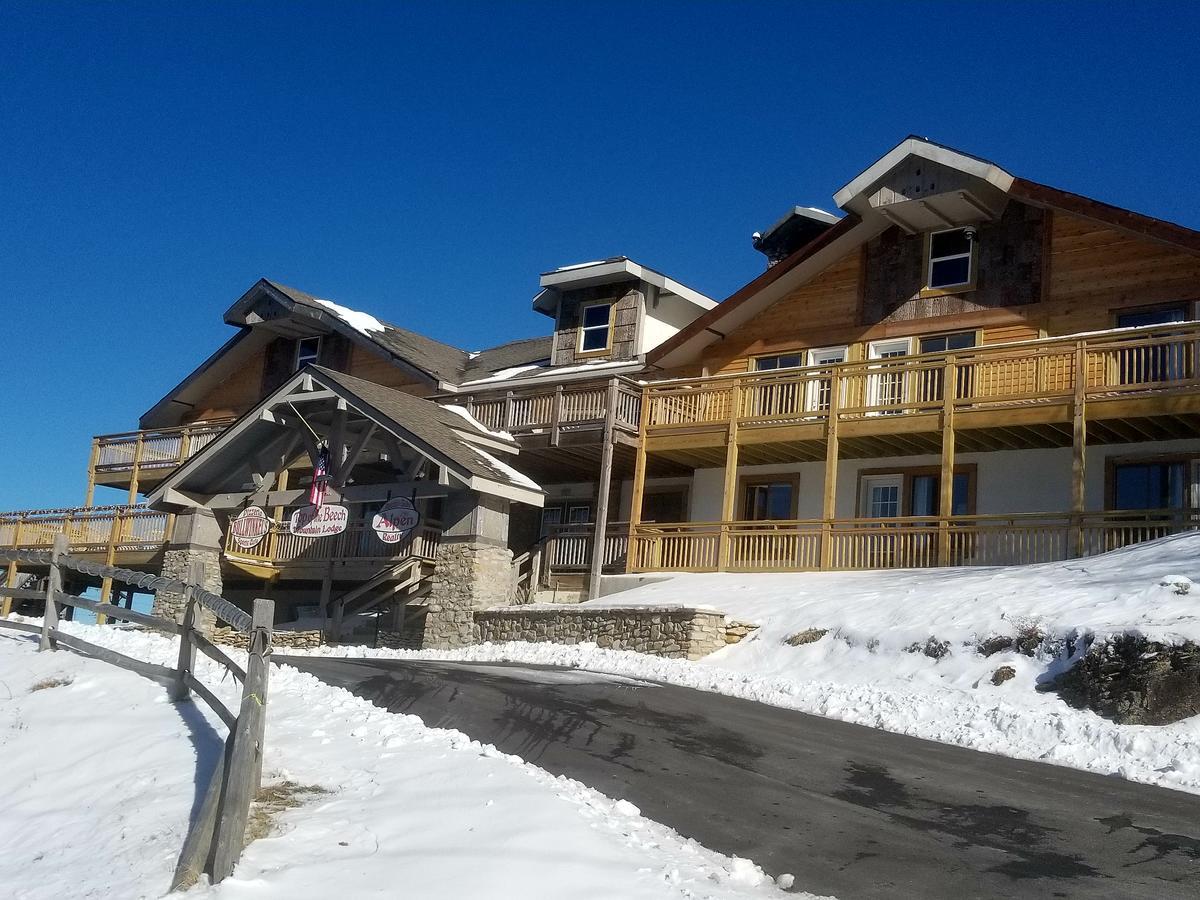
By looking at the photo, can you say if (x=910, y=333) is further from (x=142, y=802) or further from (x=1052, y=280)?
(x=142, y=802)

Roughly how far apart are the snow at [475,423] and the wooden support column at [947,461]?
30.0ft

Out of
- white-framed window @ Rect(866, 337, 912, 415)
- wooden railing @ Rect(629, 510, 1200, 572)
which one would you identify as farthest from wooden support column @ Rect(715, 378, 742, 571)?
white-framed window @ Rect(866, 337, 912, 415)

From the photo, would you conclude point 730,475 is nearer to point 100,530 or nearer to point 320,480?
point 320,480

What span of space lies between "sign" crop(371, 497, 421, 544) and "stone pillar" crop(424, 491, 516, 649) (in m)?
0.62

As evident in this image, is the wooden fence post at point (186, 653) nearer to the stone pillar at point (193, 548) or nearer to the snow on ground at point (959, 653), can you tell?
the snow on ground at point (959, 653)

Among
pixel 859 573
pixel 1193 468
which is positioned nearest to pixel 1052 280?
pixel 1193 468

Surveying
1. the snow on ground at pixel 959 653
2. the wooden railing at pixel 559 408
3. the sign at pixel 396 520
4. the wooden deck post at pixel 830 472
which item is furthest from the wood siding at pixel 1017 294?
the sign at pixel 396 520

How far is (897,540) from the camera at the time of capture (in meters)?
21.6

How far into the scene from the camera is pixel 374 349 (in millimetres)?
32188

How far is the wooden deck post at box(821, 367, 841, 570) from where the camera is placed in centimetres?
2236

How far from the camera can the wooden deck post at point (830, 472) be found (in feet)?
73.4

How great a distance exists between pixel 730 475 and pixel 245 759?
56.1 feet

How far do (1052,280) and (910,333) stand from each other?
9.33ft

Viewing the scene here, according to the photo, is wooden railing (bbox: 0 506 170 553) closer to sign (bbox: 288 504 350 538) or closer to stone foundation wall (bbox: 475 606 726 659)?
sign (bbox: 288 504 350 538)
